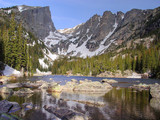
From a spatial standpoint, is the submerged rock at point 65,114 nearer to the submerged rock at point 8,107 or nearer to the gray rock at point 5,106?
the submerged rock at point 8,107

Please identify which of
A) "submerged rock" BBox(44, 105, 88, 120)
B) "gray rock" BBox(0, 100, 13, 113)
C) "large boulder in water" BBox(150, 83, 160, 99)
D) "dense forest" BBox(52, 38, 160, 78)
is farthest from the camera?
"dense forest" BBox(52, 38, 160, 78)

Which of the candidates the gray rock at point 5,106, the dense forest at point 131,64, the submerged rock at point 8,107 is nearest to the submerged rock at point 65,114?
the submerged rock at point 8,107

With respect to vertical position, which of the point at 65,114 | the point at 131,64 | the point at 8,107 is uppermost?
the point at 131,64

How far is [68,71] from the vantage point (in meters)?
149

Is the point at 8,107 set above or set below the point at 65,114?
above

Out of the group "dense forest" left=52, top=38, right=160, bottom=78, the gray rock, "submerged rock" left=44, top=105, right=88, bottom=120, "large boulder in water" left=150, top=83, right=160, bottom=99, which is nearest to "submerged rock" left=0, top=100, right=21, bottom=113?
the gray rock

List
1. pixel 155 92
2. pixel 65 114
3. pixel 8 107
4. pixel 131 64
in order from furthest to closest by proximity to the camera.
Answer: pixel 131 64 < pixel 155 92 < pixel 8 107 < pixel 65 114

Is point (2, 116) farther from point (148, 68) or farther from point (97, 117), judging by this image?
point (148, 68)

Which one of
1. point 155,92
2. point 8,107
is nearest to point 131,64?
point 155,92

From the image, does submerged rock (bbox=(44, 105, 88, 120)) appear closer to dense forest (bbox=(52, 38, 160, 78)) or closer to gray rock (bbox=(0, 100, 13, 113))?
gray rock (bbox=(0, 100, 13, 113))

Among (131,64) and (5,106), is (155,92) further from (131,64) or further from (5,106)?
(131,64)

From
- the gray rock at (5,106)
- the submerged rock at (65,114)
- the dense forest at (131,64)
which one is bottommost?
the submerged rock at (65,114)

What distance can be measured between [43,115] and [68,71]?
137 metres

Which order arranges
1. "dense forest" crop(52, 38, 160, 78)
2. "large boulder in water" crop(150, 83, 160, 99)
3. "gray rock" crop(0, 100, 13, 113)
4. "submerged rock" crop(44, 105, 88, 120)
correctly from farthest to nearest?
"dense forest" crop(52, 38, 160, 78) < "large boulder in water" crop(150, 83, 160, 99) < "gray rock" crop(0, 100, 13, 113) < "submerged rock" crop(44, 105, 88, 120)
